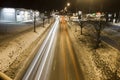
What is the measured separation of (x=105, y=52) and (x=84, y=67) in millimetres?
8505

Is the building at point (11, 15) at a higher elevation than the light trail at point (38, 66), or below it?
higher

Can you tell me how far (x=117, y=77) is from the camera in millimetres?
19828

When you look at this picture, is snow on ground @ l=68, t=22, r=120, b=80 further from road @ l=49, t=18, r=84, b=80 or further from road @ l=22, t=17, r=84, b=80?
road @ l=22, t=17, r=84, b=80

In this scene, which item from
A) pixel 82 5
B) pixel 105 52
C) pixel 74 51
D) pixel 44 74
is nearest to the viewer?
pixel 44 74

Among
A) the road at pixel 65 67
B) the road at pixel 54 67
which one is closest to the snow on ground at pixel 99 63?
the road at pixel 65 67

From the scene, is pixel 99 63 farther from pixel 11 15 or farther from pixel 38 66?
pixel 11 15

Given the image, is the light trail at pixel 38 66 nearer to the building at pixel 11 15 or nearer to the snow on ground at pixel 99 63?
the snow on ground at pixel 99 63

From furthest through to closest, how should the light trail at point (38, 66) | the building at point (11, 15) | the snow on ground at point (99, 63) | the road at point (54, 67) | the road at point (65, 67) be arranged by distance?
1. the building at point (11, 15)
2. the snow on ground at point (99, 63)
3. the road at point (65, 67)
4. the road at point (54, 67)
5. the light trail at point (38, 66)

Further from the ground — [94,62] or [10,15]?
[10,15]

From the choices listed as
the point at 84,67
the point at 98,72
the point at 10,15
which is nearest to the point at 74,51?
the point at 84,67

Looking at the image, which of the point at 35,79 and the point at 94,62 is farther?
the point at 94,62

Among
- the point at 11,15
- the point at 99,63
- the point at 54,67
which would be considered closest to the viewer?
the point at 54,67

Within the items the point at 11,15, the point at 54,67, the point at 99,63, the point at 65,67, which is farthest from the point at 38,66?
the point at 11,15

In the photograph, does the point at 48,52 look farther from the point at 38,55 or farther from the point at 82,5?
the point at 82,5
